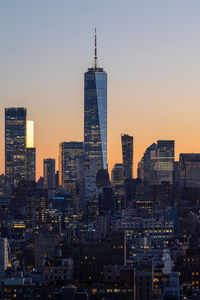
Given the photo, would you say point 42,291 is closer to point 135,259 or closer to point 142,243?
point 135,259

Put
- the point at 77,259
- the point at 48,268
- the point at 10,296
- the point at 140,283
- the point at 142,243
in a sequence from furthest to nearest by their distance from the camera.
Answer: the point at 142,243 → the point at 77,259 → the point at 48,268 → the point at 140,283 → the point at 10,296

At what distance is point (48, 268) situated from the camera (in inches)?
4638

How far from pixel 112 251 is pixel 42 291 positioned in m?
36.6

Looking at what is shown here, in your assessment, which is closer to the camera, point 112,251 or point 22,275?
point 22,275

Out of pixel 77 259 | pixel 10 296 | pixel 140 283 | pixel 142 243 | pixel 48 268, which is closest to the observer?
pixel 10 296

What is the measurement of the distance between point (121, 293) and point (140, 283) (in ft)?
27.1

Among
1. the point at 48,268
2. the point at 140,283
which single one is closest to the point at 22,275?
the point at 48,268

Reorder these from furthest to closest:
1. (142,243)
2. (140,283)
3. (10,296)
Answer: (142,243) < (140,283) < (10,296)

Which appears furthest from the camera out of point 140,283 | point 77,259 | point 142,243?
point 142,243

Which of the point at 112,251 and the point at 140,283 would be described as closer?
the point at 140,283

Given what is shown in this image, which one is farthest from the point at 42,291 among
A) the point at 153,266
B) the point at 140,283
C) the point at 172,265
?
the point at 172,265

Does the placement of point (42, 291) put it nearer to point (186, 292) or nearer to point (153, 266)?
point (186, 292)

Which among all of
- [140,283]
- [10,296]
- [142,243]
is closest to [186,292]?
[140,283]

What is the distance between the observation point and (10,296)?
102 m
